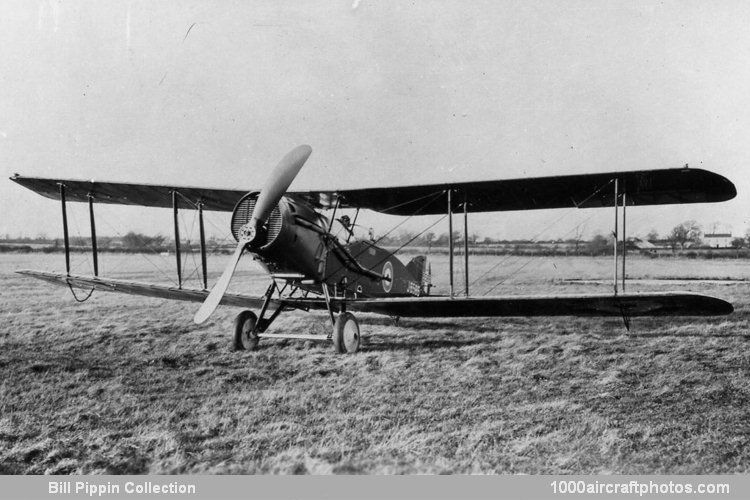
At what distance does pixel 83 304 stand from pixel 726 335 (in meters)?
14.0

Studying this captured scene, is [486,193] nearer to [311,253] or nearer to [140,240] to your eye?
[311,253]

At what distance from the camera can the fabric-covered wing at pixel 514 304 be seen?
5578 mm

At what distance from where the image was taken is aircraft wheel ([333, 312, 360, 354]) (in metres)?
6.38

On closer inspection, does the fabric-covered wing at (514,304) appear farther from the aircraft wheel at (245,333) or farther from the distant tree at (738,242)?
the distant tree at (738,242)

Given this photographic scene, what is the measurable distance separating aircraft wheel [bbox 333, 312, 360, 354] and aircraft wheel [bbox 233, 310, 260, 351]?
1.29 metres

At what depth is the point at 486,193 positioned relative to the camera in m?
6.77

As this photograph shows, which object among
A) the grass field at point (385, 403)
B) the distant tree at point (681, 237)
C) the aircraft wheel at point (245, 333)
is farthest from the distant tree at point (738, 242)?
the aircraft wheel at point (245, 333)

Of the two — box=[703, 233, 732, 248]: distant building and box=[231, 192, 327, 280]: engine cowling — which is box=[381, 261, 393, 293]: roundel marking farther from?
box=[703, 233, 732, 248]: distant building

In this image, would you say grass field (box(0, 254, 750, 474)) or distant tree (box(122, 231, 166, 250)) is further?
distant tree (box(122, 231, 166, 250))

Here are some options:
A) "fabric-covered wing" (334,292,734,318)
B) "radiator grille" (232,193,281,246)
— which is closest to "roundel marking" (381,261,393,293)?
"fabric-covered wing" (334,292,734,318)

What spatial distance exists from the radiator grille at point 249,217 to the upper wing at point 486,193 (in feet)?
3.11

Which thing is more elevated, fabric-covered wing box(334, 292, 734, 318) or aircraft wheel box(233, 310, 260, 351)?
fabric-covered wing box(334, 292, 734, 318)

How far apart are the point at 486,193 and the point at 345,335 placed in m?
2.85

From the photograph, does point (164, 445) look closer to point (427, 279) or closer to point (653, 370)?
point (653, 370)
